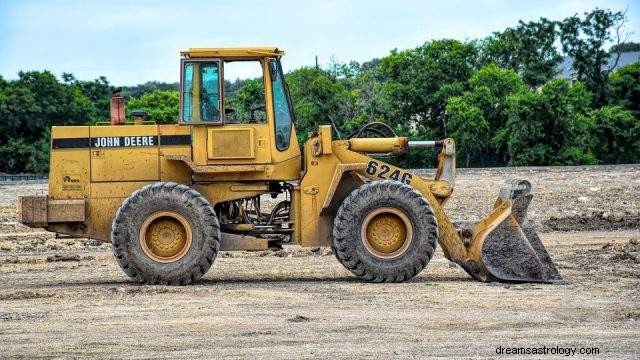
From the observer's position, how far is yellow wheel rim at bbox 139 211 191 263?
1678 cm

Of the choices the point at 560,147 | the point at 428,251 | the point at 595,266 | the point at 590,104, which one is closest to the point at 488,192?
the point at 595,266

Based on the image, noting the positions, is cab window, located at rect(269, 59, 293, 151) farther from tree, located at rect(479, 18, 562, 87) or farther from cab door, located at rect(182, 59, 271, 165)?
tree, located at rect(479, 18, 562, 87)

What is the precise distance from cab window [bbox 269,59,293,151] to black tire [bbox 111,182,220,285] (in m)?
1.34

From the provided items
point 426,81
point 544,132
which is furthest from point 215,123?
point 426,81

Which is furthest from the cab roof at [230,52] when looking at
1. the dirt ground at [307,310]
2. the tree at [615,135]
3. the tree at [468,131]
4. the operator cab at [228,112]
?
the tree at [615,135]

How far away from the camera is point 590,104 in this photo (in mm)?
58750

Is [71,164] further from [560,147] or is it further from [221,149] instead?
[560,147]

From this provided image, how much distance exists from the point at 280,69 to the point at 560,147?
105ft

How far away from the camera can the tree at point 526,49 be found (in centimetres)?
6053

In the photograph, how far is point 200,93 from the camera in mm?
17031

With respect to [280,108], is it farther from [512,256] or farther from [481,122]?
[481,122]

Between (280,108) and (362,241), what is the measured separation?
2075 millimetres

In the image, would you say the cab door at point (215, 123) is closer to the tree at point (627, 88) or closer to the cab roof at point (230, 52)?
the cab roof at point (230, 52)

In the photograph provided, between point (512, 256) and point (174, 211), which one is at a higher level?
point (174, 211)
